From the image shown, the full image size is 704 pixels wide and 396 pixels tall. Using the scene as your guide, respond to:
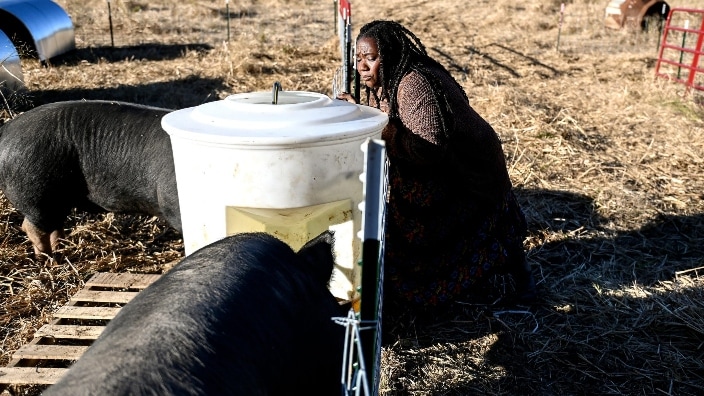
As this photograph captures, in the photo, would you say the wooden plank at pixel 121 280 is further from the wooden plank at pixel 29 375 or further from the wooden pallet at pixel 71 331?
the wooden plank at pixel 29 375

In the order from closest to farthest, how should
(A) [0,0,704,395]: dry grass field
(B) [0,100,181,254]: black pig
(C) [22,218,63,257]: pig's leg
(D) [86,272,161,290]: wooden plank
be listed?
(A) [0,0,704,395]: dry grass field → (D) [86,272,161,290]: wooden plank → (B) [0,100,181,254]: black pig → (C) [22,218,63,257]: pig's leg

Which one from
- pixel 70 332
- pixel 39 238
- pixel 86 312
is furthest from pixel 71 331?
pixel 39 238

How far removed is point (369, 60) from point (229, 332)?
6.50ft

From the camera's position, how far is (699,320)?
143 inches

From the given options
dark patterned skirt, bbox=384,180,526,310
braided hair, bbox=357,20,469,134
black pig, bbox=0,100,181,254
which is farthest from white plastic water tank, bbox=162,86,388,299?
black pig, bbox=0,100,181,254

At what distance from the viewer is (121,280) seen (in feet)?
12.5

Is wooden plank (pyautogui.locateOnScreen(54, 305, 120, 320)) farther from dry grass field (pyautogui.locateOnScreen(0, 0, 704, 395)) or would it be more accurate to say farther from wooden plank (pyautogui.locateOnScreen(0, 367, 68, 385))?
wooden plank (pyautogui.locateOnScreen(0, 367, 68, 385))

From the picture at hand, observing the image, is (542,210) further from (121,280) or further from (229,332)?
(229,332)

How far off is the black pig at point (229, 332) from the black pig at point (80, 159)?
2.17 m

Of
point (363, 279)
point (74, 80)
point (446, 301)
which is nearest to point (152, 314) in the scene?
point (363, 279)

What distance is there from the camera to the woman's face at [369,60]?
10.7ft

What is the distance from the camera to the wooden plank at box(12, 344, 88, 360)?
3.10 metres

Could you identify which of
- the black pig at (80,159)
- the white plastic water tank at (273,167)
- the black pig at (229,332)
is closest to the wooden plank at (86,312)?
the black pig at (80,159)

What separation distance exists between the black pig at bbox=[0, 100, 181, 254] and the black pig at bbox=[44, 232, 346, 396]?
217cm
